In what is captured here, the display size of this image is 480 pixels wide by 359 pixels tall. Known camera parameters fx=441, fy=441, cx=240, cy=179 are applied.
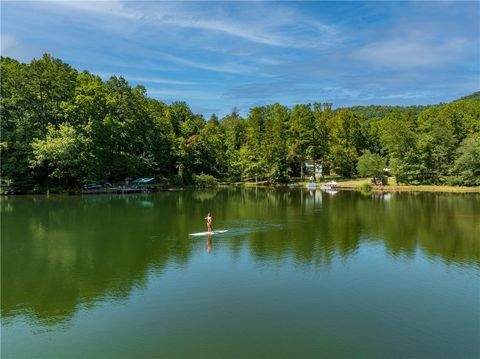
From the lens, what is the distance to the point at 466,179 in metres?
64.5

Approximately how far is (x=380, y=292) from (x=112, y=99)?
5889 centimetres

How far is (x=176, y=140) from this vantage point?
80.1m

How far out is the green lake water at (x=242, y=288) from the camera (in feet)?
43.4

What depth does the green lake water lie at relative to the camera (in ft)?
43.4

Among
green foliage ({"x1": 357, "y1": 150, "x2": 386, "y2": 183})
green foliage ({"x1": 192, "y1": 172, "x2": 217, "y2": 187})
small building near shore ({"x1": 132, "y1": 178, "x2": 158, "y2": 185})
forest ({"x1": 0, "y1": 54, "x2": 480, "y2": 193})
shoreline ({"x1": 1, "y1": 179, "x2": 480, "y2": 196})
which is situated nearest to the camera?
forest ({"x1": 0, "y1": 54, "x2": 480, "y2": 193})

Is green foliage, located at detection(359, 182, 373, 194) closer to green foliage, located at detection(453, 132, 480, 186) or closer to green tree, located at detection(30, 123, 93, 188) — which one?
green foliage, located at detection(453, 132, 480, 186)

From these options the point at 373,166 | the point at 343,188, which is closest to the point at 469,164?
the point at 373,166

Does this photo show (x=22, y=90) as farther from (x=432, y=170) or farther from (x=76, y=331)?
(x=432, y=170)

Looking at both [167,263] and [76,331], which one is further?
[167,263]

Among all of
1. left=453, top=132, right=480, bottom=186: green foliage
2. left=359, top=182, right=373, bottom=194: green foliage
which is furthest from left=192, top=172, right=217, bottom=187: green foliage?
left=453, top=132, right=480, bottom=186: green foliage

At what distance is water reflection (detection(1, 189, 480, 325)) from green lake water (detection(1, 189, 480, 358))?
120 millimetres

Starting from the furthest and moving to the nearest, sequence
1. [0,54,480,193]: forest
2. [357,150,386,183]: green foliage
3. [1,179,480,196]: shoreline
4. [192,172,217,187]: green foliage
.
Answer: [192,172,217,187]: green foliage
[357,150,386,183]: green foliage
[1,179,480,196]: shoreline
[0,54,480,193]: forest

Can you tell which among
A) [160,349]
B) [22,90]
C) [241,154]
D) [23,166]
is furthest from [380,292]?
[241,154]

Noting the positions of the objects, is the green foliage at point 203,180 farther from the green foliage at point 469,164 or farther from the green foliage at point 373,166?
the green foliage at point 469,164
